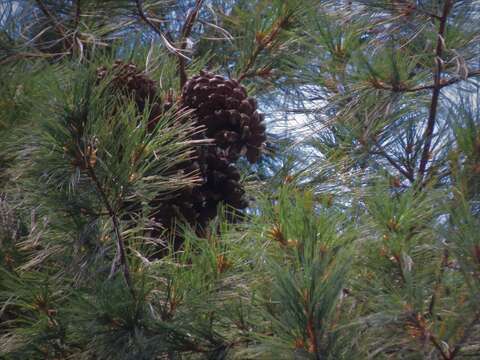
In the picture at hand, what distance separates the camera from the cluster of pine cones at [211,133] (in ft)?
4.89

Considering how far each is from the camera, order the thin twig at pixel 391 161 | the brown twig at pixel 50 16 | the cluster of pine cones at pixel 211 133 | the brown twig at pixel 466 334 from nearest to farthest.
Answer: the brown twig at pixel 466 334, the cluster of pine cones at pixel 211 133, the brown twig at pixel 50 16, the thin twig at pixel 391 161

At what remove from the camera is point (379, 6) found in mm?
1641

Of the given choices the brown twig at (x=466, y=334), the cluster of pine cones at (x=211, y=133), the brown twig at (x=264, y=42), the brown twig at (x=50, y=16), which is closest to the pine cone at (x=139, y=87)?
the cluster of pine cones at (x=211, y=133)

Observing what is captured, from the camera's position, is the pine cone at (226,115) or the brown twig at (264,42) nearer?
the pine cone at (226,115)

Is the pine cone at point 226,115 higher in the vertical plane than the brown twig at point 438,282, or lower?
higher

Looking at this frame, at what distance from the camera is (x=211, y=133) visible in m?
1.59

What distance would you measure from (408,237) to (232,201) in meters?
0.41

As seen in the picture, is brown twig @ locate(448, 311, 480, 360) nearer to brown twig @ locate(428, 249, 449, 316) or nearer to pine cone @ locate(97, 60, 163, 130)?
brown twig @ locate(428, 249, 449, 316)

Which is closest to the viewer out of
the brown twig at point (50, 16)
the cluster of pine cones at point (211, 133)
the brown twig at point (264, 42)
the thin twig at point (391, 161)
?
the cluster of pine cones at point (211, 133)

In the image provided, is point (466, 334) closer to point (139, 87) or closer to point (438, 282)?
point (438, 282)

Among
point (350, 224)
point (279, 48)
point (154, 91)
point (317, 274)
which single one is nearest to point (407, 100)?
point (279, 48)

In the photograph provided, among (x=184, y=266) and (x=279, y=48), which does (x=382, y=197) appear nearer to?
(x=184, y=266)

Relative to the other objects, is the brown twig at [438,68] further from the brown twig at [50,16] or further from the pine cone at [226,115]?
the brown twig at [50,16]

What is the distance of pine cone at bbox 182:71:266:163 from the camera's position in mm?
1579
